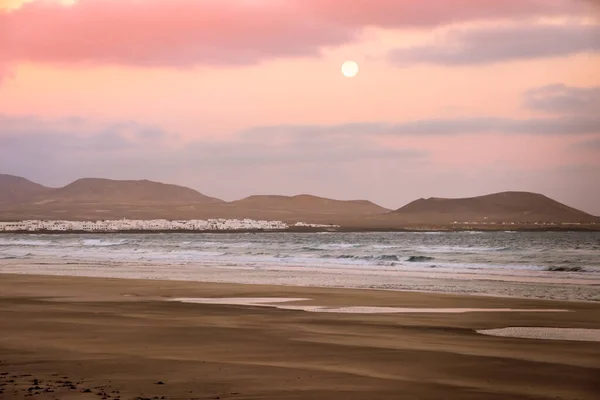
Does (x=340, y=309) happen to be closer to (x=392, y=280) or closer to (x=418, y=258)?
(x=392, y=280)

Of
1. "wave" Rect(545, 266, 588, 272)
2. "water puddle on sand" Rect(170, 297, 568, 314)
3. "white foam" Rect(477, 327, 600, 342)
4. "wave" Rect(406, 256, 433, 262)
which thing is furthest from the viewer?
"wave" Rect(406, 256, 433, 262)

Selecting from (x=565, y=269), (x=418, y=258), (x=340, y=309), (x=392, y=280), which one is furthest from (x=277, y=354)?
(x=418, y=258)

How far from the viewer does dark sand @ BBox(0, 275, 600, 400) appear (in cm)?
923

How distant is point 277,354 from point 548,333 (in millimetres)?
5190

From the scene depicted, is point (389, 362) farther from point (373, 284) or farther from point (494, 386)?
point (373, 284)

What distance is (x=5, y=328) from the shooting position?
47.5 feet

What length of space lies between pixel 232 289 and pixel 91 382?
15.4 metres

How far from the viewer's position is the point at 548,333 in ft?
47.0

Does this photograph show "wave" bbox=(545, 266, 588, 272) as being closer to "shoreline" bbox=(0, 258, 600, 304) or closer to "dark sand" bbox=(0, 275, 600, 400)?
"shoreline" bbox=(0, 258, 600, 304)

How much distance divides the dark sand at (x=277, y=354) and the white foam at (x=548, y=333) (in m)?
0.45

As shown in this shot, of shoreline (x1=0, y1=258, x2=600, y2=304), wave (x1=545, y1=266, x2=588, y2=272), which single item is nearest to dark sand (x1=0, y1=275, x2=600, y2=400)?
shoreline (x1=0, y1=258, x2=600, y2=304)

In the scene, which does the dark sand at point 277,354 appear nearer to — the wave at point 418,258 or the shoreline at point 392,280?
the shoreline at point 392,280

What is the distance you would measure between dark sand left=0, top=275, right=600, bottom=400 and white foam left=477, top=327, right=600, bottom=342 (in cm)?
45

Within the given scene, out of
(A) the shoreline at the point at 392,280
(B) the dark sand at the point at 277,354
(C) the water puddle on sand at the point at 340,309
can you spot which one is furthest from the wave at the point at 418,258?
(B) the dark sand at the point at 277,354
